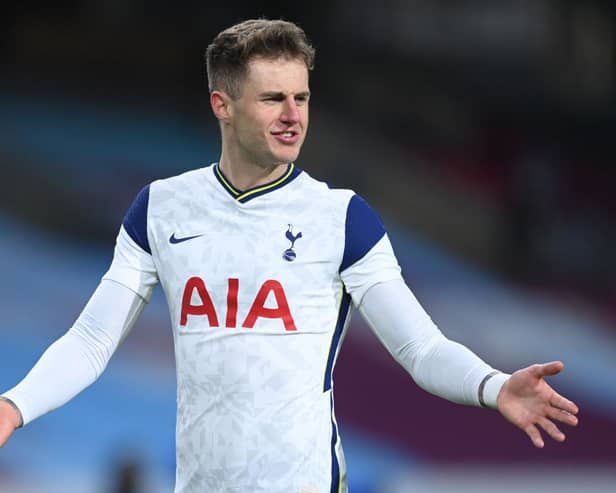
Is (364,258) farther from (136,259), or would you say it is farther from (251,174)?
(136,259)

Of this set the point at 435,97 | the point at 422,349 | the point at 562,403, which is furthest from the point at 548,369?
the point at 435,97

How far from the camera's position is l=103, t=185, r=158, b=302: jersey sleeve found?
134 inches

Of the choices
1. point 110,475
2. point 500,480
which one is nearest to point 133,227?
point 110,475

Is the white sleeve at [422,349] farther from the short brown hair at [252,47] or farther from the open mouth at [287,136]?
the short brown hair at [252,47]

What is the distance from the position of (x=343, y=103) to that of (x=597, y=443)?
7.90 ft

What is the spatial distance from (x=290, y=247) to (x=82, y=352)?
Answer: 0.61 meters

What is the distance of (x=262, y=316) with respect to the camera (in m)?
3.24

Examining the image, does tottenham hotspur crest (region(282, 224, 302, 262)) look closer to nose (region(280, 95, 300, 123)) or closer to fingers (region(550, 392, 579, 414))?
nose (region(280, 95, 300, 123))

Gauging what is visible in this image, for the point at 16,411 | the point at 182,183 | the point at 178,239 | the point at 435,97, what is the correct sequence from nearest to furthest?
the point at 16,411 → the point at 178,239 → the point at 182,183 → the point at 435,97

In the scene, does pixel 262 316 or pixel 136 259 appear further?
pixel 136 259

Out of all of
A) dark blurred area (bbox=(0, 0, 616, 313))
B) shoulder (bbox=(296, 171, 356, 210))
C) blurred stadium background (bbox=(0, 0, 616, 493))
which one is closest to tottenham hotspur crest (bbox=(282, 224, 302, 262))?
shoulder (bbox=(296, 171, 356, 210))

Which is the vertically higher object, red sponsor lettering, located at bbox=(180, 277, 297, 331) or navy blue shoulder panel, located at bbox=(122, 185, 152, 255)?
navy blue shoulder panel, located at bbox=(122, 185, 152, 255)

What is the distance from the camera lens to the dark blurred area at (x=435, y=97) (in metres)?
7.20

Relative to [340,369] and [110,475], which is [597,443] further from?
[110,475]
